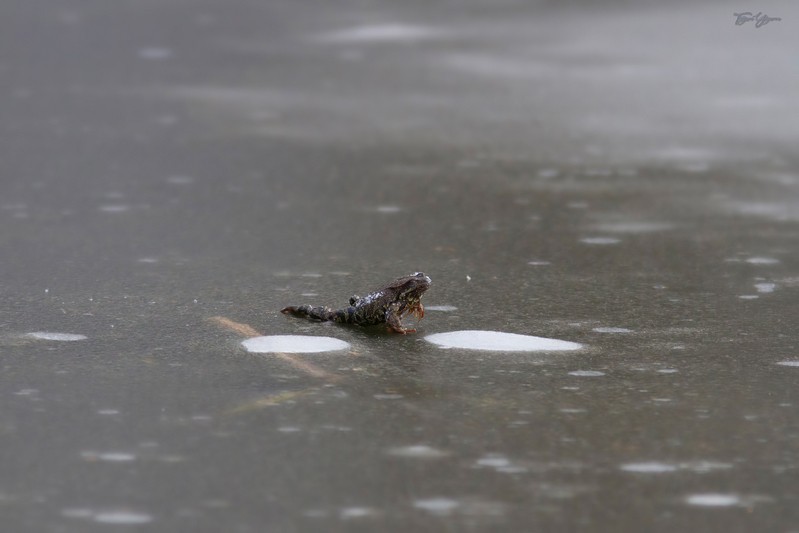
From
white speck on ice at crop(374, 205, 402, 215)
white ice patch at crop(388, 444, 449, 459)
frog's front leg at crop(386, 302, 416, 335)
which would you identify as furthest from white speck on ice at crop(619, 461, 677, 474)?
white speck on ice at crop(374, 205, 402, 215)

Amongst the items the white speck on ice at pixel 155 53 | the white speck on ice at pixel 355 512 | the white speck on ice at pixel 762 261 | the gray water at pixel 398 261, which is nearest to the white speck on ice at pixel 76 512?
the gray water at pixel 398 261

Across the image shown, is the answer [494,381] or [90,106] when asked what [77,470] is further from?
Answer: [90,106]

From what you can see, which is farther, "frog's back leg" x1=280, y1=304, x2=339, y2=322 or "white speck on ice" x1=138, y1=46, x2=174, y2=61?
"white speck on ice" x1=138, y1=46, x2=174, y2=61

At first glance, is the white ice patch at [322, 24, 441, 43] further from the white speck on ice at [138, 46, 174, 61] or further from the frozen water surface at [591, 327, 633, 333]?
the frozen water surface at [591, 327, 633, 333]

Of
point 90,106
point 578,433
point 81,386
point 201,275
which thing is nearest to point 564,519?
point 578,433

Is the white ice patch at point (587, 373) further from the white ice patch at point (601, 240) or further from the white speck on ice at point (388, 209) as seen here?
the white speck on ice at point (388, 209)

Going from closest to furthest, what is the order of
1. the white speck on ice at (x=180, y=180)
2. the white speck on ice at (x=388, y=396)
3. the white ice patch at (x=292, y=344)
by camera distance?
the white speck on ice at (x=388, y=396), the white ice patch at (x=292, y=344), the white speck on ice at (x=180, y=180)

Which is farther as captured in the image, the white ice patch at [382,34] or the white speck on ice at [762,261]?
the white ice patch at [382,34]
